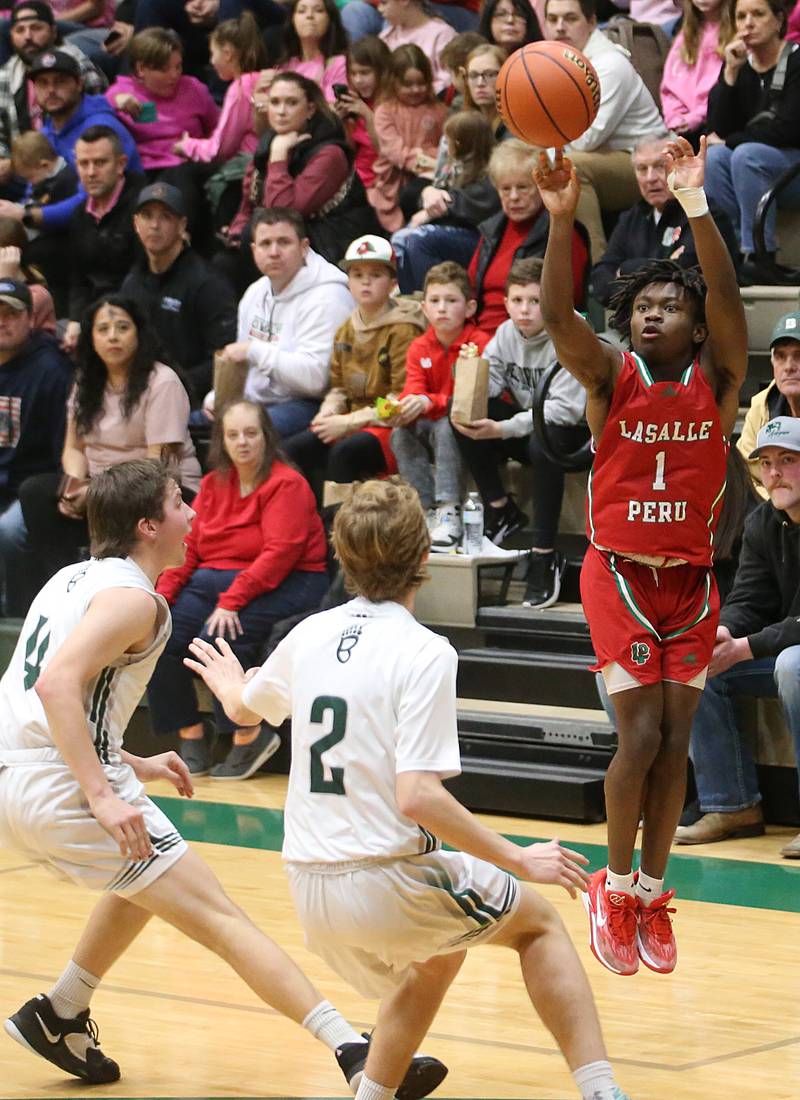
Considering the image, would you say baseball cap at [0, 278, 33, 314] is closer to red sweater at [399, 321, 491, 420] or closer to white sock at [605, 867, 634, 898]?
red sweater at [399, 321, 491, 420]

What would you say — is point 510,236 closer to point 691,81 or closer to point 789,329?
point 691,81

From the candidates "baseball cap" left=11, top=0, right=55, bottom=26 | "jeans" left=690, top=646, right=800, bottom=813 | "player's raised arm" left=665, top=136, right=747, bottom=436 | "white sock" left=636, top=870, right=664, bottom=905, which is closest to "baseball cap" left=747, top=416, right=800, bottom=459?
"jeans" left=690, top=646, right=800, bottom=813

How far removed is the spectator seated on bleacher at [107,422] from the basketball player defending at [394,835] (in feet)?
16.4

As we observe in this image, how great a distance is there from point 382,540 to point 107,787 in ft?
2.85

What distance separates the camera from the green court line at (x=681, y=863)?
586 cm

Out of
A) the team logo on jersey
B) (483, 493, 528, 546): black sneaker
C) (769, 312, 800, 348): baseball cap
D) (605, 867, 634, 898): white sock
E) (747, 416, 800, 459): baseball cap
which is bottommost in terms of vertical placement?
(605, 867, 634, 898): white sock

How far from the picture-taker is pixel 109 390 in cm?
866

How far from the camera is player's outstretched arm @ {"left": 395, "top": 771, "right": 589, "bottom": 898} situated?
3.27m

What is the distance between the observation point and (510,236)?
27.6 feet

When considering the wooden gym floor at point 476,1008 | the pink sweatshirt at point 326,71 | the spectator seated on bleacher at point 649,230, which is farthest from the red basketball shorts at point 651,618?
the pink sweatshirt at point 326,71

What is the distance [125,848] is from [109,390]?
16.7 feet

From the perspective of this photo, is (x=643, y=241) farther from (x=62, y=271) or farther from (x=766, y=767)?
(x=62, y=271)

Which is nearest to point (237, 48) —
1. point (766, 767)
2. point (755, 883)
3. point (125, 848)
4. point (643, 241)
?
point (643, 241)

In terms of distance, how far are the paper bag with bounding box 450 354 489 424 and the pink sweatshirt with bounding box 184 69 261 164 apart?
3335 millimetres
